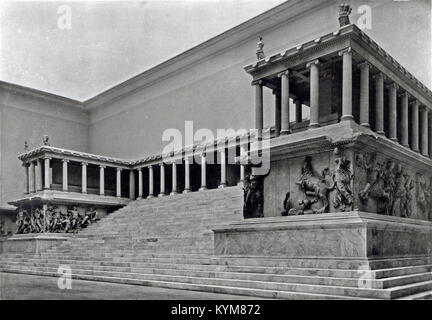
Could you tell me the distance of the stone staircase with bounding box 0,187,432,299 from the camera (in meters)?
8.24

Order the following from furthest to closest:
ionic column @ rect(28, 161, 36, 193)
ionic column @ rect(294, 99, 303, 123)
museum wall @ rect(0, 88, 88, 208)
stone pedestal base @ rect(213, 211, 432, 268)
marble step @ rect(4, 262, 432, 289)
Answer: museum wall @ rect(0, 88, 88, 208)
ionic column @ rect(28, 161, 36, 193)
ionic column @ rect(294, 99, 303, 123)
stone pedestal base @ rect(213, 211, 432, 268)
marble step @ rect(4, 262, 432, 289)

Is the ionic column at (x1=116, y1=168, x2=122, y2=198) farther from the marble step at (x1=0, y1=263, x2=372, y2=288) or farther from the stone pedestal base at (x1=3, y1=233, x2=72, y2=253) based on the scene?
the marble step at (x1=0, y1=263, x2=372, y2=288)

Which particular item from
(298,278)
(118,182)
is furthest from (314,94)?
(118,182)

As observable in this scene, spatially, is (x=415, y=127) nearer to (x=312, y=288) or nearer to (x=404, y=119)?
(x=404, y=119)

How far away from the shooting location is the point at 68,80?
28.0 m

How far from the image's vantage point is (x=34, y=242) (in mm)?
19750

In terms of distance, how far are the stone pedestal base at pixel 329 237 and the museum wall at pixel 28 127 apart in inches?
821

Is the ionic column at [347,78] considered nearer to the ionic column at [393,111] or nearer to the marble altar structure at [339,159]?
the marble altar structure at [339,159]

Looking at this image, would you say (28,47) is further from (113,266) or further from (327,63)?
(327,63)

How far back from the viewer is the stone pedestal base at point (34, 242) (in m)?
19.7

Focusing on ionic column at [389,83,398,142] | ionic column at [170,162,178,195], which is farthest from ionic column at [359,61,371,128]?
ionic column at [170,162,178,195]

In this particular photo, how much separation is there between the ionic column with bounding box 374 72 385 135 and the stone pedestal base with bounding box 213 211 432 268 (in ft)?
8.10

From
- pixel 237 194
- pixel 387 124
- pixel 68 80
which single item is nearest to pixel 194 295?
pixel 387 124
